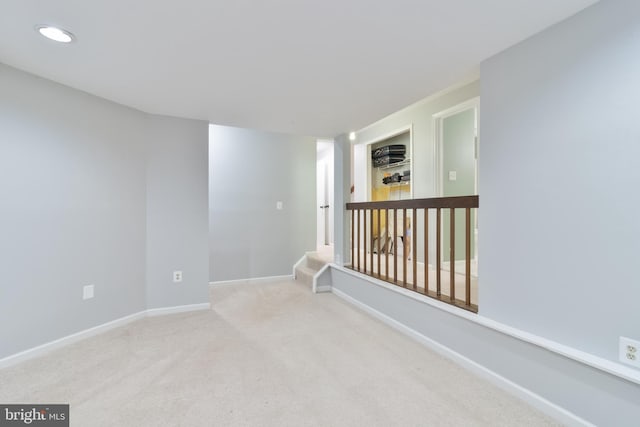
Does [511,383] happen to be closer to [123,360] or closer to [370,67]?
[370,67]

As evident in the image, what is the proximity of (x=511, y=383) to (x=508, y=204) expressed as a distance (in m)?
1.08

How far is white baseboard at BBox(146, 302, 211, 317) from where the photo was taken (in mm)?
3113

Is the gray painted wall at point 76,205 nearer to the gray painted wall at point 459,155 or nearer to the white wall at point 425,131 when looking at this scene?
the white wall at point 425,131

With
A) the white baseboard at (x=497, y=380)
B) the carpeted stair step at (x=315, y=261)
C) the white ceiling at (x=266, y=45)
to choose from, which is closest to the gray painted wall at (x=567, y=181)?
the white ceiling at (x=266, y=45)

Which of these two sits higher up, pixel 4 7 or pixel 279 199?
pixel 4 7

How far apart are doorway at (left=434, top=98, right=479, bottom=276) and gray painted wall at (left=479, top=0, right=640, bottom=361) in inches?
72.1

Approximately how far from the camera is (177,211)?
3191 millimetres

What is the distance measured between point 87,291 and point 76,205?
0.75 m

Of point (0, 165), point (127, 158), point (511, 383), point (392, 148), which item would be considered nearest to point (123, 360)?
point (0, 165)

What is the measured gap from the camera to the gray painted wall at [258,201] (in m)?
4.27

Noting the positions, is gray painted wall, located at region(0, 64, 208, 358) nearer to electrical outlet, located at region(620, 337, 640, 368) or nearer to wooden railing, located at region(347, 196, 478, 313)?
wooden railing, located at region(347, 196, 478, 313)

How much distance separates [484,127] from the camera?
200 cm

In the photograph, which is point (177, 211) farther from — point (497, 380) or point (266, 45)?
point (497, 380)

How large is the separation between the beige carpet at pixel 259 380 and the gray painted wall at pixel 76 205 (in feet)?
1.19
